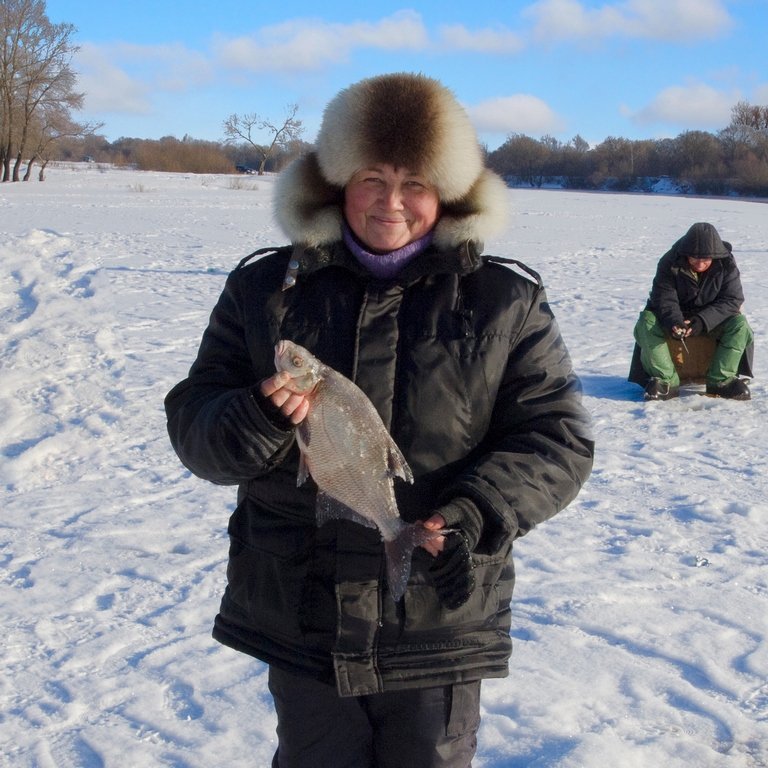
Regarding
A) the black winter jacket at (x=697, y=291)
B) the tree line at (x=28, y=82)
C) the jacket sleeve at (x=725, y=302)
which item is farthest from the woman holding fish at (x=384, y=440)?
the tree line at (x=28, y=82)

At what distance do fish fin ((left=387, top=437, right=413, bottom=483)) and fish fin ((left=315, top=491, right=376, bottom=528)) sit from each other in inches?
5.2

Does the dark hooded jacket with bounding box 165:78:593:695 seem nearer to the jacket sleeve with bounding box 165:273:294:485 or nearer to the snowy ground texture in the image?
the jacket sleeve with bounding box 165:273:294:485

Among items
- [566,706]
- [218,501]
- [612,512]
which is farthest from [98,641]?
[612,512]

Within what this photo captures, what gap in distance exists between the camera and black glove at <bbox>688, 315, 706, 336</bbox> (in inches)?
307

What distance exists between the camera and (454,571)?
2.04 metres

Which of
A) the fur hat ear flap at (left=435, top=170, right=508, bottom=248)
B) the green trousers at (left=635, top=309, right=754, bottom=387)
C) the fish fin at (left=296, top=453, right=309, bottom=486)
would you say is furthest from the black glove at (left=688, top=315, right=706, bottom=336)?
the fish fin at (left=296, top=453, right=309, bottom=486)

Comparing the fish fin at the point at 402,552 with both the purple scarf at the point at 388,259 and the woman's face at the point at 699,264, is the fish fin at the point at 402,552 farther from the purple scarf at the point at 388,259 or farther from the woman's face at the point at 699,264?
the woman's face at the point at 699,264

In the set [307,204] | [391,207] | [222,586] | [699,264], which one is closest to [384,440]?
[391,207]

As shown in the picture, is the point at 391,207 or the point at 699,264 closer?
the point at 391,207

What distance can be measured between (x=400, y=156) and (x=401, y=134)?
57 mm

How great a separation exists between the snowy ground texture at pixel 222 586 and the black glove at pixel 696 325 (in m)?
0.62

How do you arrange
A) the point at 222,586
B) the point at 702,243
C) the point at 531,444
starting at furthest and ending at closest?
the point at 702,243
the point at 222,586
the point at 531,444

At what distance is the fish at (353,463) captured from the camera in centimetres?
204

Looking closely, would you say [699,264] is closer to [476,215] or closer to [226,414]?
[476,215]
